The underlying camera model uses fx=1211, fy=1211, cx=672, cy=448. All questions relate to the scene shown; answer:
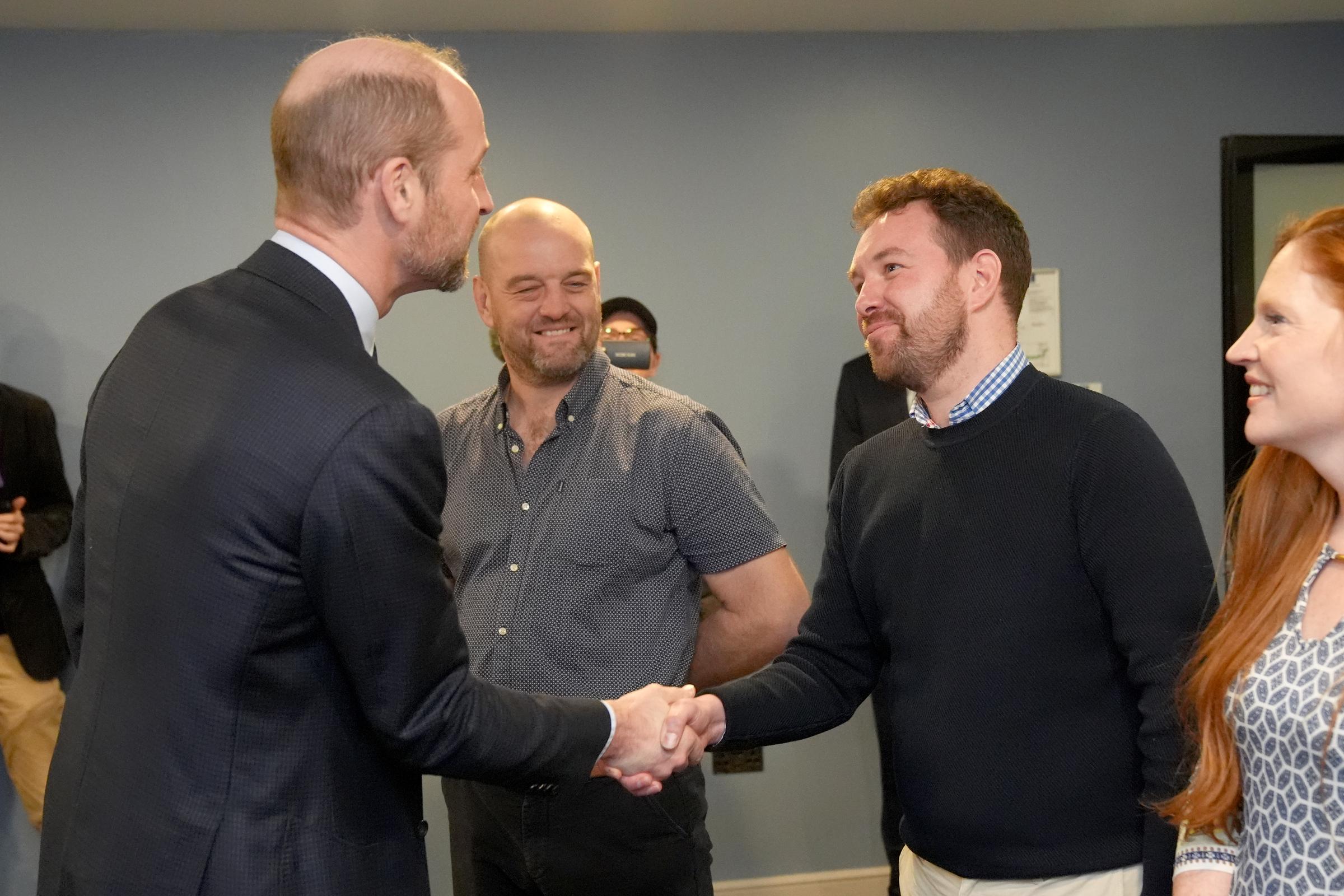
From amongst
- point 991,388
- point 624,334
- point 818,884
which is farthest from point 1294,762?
point 818,884

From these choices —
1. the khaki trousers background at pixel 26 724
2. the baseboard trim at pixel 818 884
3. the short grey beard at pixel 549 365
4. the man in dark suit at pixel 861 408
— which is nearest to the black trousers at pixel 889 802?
the baseboard trim at pixel 818 884

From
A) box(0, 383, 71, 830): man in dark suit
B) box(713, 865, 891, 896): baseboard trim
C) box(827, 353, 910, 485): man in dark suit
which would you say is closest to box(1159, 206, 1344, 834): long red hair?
box(827, 353, 910, 485): man in dark suit

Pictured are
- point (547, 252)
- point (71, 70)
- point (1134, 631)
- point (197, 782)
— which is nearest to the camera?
point (197, 782)

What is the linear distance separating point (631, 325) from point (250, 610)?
2432mm

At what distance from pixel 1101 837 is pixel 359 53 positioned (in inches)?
54.9

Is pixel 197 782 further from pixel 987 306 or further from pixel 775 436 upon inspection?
pixel 775 436

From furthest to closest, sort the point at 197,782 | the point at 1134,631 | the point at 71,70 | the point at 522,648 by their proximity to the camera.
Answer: the point at 71,70, the point at 522,648, the point at 1134,631, the point at 197,782

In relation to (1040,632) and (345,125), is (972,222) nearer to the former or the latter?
(1040,632)

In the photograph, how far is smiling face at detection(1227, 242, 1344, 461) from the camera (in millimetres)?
1331

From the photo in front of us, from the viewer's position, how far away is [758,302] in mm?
4102

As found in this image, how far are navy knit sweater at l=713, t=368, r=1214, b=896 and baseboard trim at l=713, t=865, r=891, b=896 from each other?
2.46 metres

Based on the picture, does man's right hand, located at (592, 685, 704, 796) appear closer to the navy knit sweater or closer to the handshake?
the handshake

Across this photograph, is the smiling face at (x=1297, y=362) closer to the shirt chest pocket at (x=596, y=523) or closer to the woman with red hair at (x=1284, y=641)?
the woman with red hair at (x=1284, y=641)

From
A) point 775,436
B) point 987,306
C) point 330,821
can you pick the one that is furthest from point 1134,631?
point 775,436
